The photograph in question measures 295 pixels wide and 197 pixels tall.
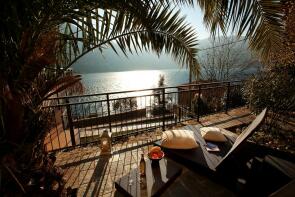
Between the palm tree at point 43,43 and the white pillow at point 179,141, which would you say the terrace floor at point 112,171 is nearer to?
the white pillow at point 179,141

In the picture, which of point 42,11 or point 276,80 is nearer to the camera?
point 42,11

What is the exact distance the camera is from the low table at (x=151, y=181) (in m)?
1.97

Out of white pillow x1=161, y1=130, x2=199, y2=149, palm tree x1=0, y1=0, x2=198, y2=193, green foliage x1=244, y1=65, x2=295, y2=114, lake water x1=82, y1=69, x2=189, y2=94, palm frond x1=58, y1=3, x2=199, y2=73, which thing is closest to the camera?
palm tree x1=0, y1=0, x2=198, y2=193

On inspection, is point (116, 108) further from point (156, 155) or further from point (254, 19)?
point (254, 19)

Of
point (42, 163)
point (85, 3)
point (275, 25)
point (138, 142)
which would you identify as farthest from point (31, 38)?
point (138, 142)

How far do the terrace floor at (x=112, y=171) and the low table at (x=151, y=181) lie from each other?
28cm

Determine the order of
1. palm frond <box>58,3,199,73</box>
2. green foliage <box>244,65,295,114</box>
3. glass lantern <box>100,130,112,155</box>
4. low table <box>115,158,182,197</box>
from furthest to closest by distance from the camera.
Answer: green foliage <box>244,65,295,114</box> → glass lantern <box>100,130,112,155</box> → palm frond <box>58,3,199,73</box> → low table <box>115,158,182,197</box>

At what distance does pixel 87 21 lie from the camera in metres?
1.94

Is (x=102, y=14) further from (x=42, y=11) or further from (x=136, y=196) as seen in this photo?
(x=136, y=196)

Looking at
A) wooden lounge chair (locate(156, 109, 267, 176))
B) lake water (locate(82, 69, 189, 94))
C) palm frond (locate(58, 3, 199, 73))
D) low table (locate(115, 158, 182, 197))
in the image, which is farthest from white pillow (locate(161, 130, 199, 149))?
lake water (locate(82, 69, 189, 94))

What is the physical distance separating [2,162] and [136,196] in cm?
120

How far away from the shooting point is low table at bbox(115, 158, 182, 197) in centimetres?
197

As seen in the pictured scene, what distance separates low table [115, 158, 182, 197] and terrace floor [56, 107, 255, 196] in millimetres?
279

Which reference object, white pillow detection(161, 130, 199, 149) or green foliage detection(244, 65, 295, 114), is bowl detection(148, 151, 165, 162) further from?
green foliage detection(244, 65, 295, 114)
